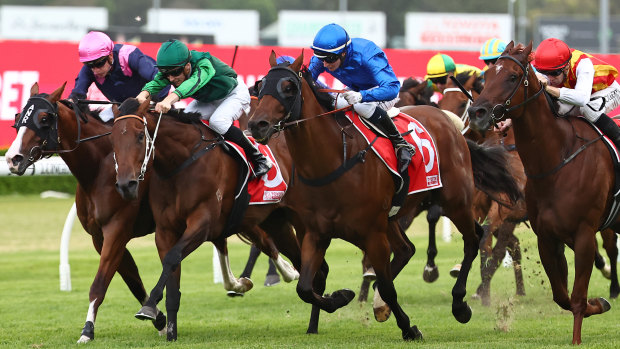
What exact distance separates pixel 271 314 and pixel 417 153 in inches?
77.1

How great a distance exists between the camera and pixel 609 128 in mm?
6465

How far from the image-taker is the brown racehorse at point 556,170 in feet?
19.6

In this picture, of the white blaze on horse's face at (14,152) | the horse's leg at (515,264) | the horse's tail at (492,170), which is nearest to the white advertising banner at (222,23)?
the horse's leg at (515,264)

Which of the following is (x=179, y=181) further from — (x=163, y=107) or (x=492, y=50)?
(x=492, y=50)

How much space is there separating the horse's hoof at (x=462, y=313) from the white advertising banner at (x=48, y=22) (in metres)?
38.4

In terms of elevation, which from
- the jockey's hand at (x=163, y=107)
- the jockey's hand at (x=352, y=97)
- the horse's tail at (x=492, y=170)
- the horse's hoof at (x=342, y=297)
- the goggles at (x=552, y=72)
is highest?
the goggles at (x=552, y=72)

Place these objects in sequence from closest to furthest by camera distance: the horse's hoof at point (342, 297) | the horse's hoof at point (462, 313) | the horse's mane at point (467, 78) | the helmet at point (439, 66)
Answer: the horse's hoof at point (342, 297) < the horse's hoof at point (462, 313) < the horse's mane at point (467, 78) < the helmet at point (439, 66)

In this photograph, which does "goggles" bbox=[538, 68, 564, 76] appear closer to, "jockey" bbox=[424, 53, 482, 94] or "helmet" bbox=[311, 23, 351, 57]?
"helmet" bbox=[311, 23, 351, 57]

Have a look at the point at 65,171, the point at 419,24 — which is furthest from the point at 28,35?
the point at 65,171

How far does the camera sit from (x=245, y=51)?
50.4 ft

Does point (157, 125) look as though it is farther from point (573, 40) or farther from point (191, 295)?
point (573, 40)

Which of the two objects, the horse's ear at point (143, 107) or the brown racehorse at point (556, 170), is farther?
the horse's ear at point (143, 107)

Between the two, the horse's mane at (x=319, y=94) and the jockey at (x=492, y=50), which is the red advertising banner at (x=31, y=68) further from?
the horse's mane at (x=319, y=94)

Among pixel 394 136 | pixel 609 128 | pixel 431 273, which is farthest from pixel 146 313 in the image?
pixel 431 273
